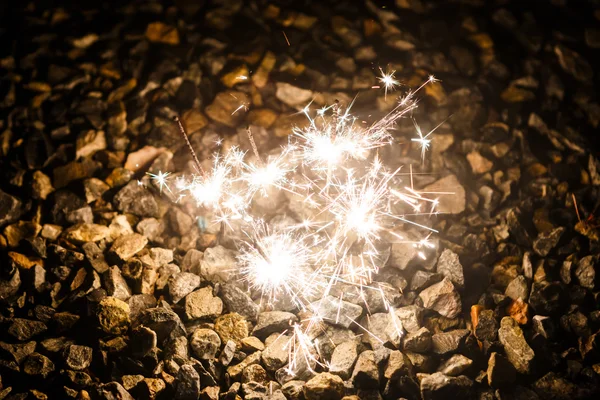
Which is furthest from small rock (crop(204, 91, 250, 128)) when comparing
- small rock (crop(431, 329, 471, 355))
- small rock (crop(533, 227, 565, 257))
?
small rock (crop(533, 227, 565, 257))

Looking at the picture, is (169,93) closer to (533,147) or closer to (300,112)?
(300,112)

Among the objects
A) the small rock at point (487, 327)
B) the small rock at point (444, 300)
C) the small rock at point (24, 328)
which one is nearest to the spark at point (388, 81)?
the small rock at point (444, 300)

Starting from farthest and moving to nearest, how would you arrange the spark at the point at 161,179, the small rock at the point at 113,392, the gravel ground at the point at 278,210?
the spark at the point at 161,179 → the gravel ground at the point at 278,210 → the small rock at the point at 113,392

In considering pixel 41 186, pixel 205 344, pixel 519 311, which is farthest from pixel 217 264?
pixel 519 311

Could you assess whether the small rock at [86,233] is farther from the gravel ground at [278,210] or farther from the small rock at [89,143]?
the small rock at [89,143]

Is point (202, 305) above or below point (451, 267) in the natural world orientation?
below

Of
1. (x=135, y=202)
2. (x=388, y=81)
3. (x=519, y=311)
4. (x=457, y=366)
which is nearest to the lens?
(x=457, y=366)

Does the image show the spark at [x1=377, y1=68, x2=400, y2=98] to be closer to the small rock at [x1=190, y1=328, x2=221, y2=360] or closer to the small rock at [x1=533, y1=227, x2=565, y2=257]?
the small rock at [x1=533, y1=227, x2=565, y2=257]

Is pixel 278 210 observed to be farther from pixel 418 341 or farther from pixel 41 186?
pixel 41 186
